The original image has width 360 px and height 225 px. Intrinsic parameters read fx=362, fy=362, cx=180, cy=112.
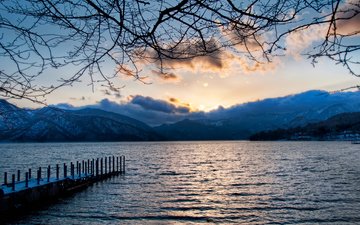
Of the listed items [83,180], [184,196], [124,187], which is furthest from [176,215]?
[83,180]

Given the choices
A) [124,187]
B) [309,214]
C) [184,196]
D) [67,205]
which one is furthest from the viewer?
[124,187]

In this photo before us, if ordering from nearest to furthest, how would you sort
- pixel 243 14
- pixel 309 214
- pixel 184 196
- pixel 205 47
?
pixel 243 14
pixel 205 47
pixel 309 214
pixel 184 196

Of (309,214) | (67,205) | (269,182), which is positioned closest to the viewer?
(309,214)

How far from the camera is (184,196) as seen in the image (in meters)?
35.0

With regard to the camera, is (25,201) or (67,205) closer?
(25,201)

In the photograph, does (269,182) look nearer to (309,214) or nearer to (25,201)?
(309,214)

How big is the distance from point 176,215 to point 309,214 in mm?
9451

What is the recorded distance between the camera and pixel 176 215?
1017 inches

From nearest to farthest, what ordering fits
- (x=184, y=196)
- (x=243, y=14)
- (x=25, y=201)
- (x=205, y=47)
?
(x=243, y=14) < (x=205, y=47) < (x=25, y=201) < (x=184, y=196)

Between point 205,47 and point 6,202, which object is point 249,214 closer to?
point 6,202

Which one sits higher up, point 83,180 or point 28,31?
point 28,31


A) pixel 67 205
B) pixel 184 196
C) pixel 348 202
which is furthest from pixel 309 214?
pixel 67 205

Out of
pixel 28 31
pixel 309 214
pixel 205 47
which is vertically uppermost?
pixel 28 31

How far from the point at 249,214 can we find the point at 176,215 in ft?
17.0
